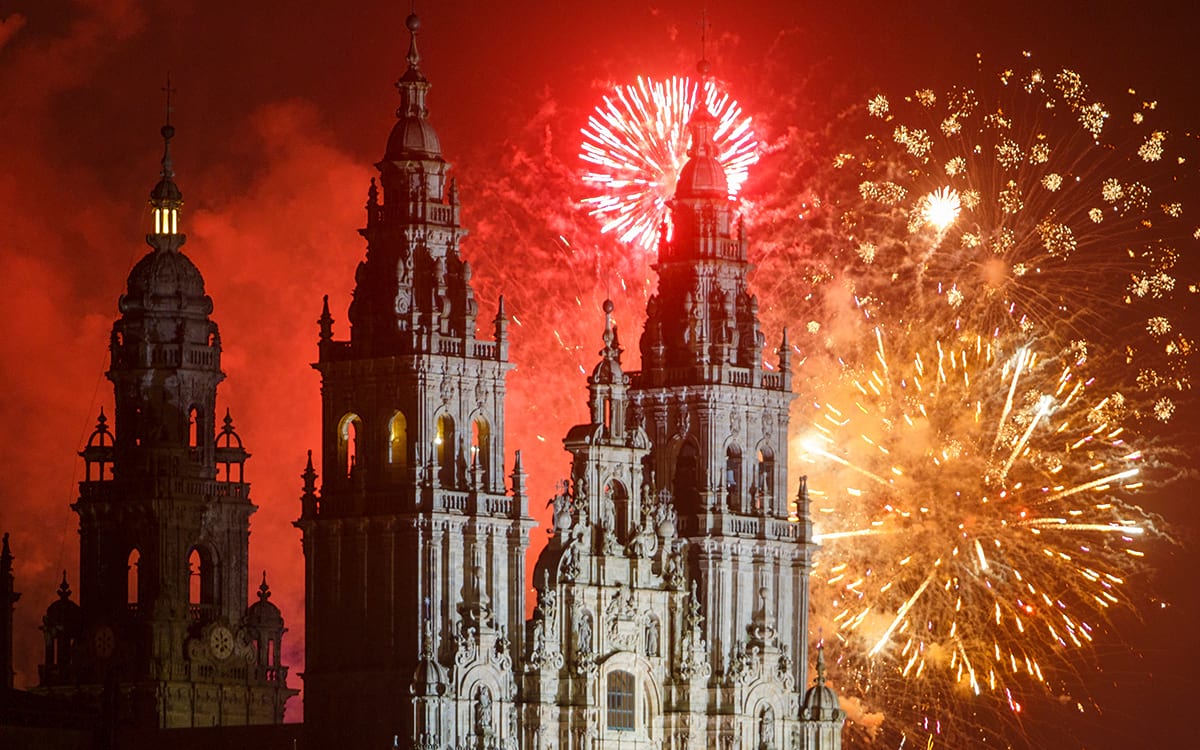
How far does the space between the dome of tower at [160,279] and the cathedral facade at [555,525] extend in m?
13.0

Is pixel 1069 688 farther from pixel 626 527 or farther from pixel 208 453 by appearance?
pixel 208 453

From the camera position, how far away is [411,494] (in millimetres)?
141375

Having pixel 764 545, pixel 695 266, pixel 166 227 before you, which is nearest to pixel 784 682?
pixel 764 545

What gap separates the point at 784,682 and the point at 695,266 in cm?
1477

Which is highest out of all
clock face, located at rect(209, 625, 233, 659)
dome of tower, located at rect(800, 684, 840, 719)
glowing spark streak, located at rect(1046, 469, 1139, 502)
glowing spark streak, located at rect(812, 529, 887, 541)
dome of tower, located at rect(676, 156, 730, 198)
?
dome of tower, located at rect(676, 156, 730, 198)

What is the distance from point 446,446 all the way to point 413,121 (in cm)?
1080

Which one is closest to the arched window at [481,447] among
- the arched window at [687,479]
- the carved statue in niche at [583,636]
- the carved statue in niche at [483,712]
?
the carved statue in niche at [583,636]

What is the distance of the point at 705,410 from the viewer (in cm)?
15275

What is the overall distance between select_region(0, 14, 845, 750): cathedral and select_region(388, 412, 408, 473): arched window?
0.39 ft

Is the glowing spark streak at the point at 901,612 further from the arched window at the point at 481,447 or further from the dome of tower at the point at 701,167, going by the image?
the arched window at the point at 481,447

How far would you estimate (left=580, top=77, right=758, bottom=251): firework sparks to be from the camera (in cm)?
15075

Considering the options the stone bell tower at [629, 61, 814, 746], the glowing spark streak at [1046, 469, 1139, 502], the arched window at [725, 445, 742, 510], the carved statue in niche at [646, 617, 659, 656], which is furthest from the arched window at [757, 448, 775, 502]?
the glowing spark streak at [1046, 469, 1139, 502]

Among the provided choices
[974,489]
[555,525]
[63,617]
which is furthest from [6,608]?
[974,489]

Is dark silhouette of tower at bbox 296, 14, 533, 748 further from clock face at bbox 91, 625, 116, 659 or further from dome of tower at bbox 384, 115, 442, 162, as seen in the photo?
clock face at bbox 91, 625, 116, 659
